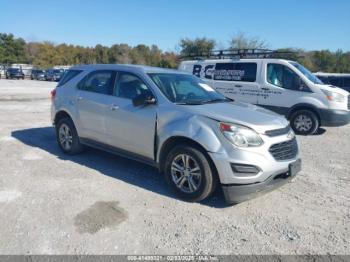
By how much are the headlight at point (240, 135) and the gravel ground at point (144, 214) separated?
0.86 m

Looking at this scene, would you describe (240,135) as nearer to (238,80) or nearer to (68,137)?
(68,137)

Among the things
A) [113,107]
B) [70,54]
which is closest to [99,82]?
[113,107]

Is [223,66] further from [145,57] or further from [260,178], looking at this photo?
[145,57]

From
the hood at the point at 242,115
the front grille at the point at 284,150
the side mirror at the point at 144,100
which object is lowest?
the front grille at the point at 284,150

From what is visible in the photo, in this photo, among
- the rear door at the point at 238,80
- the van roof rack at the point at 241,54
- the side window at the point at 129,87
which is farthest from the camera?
the van roof rack at the point at 241,54

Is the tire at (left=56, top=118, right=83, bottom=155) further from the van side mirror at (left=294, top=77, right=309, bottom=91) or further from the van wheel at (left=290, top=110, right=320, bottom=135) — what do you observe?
the van side mirror at (left=294, top=77, right=309, bottom=91)

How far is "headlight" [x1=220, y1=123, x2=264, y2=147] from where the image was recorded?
374 cm

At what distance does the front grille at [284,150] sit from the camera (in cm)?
388

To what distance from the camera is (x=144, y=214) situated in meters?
3.79

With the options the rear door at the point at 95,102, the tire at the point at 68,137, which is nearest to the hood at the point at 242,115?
the rear door at the point at 95,102

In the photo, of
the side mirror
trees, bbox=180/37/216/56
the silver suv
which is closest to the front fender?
the silver suv

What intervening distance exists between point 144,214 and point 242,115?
1.75m

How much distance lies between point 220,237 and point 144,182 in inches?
69.0

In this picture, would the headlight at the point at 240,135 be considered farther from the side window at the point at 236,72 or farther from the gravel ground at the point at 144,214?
the side window at the point at 236,72
